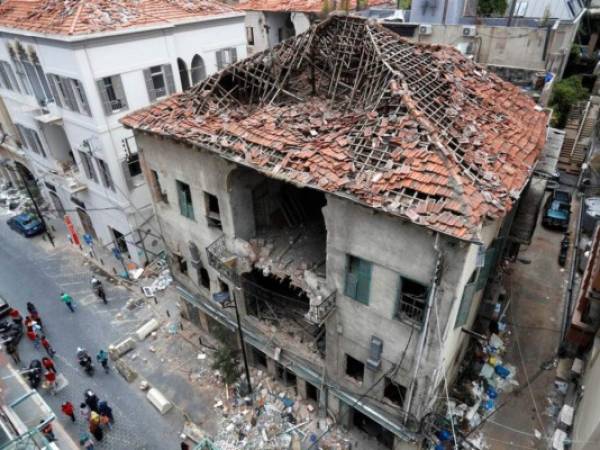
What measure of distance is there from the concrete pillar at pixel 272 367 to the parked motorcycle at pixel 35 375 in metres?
11.7

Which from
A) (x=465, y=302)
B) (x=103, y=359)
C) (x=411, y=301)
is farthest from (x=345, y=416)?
(x=103, y=359)

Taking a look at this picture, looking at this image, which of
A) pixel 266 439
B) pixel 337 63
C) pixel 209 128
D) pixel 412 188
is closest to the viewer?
pixel 412 188

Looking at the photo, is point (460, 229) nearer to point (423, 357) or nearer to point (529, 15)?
point (423, 357)

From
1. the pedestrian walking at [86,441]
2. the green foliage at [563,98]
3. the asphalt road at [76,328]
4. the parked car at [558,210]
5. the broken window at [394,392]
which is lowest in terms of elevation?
the asphalt road at [76,328]

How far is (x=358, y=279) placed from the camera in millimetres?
13055

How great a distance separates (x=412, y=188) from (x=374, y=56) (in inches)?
245

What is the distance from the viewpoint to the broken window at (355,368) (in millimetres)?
15750

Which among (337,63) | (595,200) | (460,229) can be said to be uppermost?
(337,63)

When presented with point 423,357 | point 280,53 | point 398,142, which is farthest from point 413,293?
point 280,53

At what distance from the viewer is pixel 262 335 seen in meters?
18.4

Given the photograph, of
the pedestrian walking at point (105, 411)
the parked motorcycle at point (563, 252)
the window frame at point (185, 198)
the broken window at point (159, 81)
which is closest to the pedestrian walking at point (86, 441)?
the pedestrian walking at point (105, 411)

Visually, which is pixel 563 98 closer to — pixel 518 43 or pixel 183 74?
pixel 518 43

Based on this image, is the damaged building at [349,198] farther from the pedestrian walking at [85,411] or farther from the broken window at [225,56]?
the broken window at [225,56]

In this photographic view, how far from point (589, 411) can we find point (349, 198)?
11.7m
